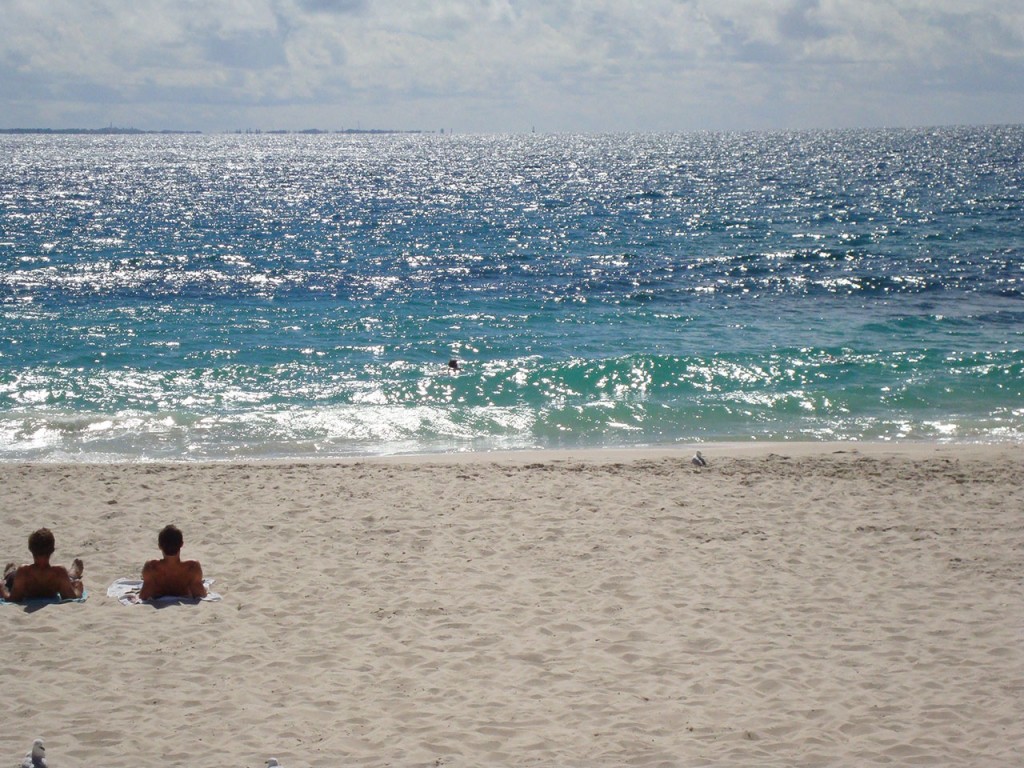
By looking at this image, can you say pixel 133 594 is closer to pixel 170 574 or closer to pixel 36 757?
pixel 170 574

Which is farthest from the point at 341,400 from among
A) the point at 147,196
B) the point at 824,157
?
the point at 824,157

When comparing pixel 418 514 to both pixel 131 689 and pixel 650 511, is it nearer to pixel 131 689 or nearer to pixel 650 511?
pixel 650 511

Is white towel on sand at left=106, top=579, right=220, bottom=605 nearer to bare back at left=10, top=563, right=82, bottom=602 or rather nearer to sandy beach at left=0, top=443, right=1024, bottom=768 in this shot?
sandy beach at left=0, top=443, right=1024, bottom=768

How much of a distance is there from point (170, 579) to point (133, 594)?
1.24 feet

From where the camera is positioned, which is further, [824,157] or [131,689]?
[824,157]

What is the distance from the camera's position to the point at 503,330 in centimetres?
2184

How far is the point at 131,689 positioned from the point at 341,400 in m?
10.2

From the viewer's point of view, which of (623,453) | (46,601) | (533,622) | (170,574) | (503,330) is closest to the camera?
(533,622)

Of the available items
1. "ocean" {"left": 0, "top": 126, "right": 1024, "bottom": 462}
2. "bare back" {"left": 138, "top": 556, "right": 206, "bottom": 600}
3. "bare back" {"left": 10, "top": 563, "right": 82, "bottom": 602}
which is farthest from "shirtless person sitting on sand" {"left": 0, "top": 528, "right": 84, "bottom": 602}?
"ocean" {"left": 0, "top": 126, "right": 1024, "bottom": 462}

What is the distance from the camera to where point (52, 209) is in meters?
52.4

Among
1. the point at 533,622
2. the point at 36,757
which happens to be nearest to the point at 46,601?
the point at 36,757

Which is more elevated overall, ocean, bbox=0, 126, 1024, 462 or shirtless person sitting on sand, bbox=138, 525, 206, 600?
ocean, bbox=0, 126, 1024, 462

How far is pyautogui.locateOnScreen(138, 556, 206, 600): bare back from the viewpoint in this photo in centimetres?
774

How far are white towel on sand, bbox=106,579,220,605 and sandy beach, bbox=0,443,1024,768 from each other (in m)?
0.11
